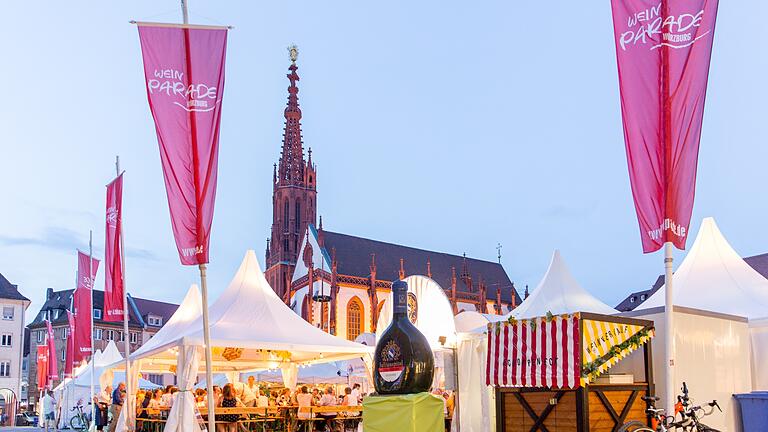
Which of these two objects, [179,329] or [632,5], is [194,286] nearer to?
[179,329]

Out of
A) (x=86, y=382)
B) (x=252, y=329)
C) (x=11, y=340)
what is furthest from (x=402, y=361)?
(x=11, y=340)

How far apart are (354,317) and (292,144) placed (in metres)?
20.4

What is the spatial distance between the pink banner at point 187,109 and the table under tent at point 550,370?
447cm

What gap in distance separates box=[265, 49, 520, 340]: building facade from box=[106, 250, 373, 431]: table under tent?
105 feet

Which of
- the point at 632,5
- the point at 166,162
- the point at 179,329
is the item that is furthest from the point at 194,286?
the point at 632,5

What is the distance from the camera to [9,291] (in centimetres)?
5412

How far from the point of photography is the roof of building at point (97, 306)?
224ft

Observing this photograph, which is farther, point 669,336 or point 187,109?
point 187,109

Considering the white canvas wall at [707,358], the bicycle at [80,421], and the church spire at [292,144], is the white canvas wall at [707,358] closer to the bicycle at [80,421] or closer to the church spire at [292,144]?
the bicycle at [80,421]

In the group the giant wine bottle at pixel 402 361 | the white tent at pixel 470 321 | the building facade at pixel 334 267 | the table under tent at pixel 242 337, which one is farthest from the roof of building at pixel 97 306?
the giant wine bottle at pixel 402 361

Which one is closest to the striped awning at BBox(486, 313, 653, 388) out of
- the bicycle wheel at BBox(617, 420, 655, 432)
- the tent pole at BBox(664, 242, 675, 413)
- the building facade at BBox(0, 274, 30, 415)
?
the bicycle wheel at BBox(617, 420, 655, 432)

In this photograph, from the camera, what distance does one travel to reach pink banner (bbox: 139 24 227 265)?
8586 mm

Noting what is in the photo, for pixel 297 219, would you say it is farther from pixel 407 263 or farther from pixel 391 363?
pixel 391 363

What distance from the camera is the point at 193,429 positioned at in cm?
1398
